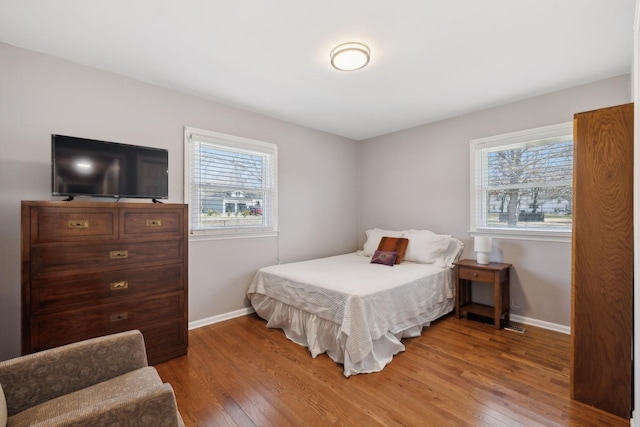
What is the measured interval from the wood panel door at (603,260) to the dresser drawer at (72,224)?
3.21 meters

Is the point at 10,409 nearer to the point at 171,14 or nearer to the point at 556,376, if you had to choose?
the point at 171,14

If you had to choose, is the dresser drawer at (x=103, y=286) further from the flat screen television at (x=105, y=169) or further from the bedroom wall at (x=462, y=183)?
the bedroom wall at (x=462, y=183)

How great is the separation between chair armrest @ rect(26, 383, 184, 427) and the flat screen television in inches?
67.7

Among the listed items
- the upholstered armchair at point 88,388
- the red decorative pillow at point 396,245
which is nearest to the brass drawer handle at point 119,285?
the upholstered armchair at point 88,388

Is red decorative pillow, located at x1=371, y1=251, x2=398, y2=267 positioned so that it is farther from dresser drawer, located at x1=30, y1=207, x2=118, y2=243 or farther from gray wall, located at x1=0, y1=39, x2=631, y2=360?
dresser drawer, located at x1=30, y1=207, x2=118, y2=243

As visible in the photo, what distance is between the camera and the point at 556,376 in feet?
7.00

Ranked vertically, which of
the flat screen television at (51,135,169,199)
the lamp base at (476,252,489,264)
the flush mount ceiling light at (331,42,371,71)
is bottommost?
the lamp base at (476,252,489,264)

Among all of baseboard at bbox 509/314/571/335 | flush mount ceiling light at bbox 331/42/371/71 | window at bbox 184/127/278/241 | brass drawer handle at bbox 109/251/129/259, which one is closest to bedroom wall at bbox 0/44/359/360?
window at bbox 184/127/278/241

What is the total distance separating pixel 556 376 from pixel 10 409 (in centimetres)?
319

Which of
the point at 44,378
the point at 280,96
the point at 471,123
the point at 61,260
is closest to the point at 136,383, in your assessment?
the point at 44,378

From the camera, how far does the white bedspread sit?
2.26m

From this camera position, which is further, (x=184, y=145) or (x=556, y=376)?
(x=184, y=145)

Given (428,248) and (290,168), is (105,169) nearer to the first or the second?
(290,168)

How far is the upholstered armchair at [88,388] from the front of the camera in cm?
102
